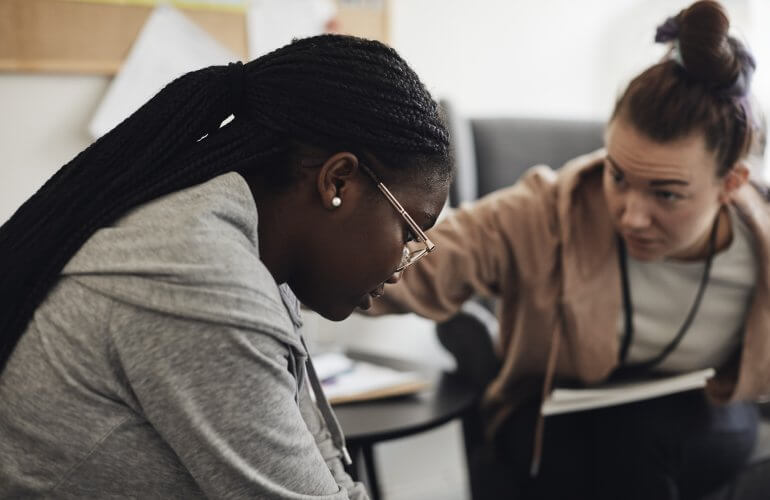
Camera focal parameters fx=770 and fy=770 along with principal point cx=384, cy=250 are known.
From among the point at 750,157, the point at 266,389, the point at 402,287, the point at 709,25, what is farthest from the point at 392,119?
the point at 750,157

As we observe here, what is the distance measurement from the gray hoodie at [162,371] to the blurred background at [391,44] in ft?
2.07

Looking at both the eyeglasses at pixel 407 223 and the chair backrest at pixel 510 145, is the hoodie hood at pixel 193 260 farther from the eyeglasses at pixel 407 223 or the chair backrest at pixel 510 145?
the chair backrest at pixel 510 145

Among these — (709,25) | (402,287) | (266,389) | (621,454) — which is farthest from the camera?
(621,454)

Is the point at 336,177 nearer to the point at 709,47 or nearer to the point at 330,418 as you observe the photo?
the point at 330,418

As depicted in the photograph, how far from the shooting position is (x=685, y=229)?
Result: 1.27 m

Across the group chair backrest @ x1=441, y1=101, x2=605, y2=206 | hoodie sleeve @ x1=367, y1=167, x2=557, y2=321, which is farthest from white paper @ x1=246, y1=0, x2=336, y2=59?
hoodie sleeve @ x1=367, y1=167, x2=557, y2=321

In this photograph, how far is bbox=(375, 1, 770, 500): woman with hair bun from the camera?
52.3 inches

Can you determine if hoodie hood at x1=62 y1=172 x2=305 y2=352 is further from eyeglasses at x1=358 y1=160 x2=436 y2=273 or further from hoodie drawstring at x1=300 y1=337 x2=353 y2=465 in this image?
hoodie drawstring at x1=300 y1=337 x2=353 y2=465

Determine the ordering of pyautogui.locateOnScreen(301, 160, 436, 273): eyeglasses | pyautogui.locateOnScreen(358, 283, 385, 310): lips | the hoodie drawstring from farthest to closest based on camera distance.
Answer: the hoodie drawstring < pyautogui.locateOnScreen(358, 283, 385, 310): lips < pyautogui.locateOnScreen(301, 160, 436, 273): eyeglasses

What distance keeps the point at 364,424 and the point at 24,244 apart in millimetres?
688

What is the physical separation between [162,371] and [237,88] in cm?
27

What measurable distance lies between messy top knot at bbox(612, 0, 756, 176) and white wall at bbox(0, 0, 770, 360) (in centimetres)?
43

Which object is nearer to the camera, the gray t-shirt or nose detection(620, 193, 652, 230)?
nose detection(620, 193, 652, 230)

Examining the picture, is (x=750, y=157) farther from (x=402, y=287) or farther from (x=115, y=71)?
(x=115, y=71)
